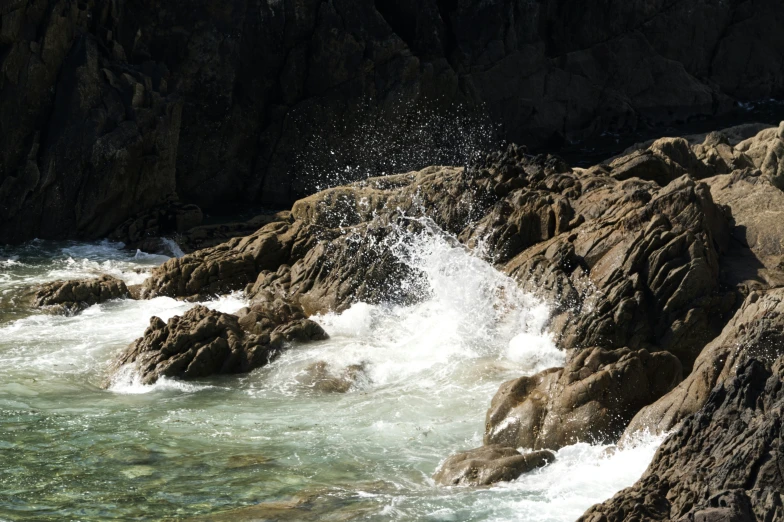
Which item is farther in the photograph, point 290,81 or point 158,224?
point 290,81

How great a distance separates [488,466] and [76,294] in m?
11.5

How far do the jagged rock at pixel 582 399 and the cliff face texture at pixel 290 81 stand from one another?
17.9m

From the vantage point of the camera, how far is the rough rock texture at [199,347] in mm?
15430

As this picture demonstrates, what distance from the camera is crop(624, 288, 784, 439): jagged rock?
1070cm

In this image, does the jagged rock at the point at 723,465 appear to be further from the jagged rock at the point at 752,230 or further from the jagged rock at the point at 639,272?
the jagged rock at the point at 752,230

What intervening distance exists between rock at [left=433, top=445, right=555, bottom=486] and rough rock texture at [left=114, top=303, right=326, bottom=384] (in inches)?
209

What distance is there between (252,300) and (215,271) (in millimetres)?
1543

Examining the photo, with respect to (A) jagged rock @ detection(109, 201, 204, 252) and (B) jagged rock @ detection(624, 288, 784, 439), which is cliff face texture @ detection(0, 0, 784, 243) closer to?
(A) jagged rock @ detection(109, 201, 204, 252)

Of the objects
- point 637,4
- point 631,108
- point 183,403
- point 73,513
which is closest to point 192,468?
point 73,513

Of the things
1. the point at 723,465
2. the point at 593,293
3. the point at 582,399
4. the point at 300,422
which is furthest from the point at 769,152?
the point at 723,465

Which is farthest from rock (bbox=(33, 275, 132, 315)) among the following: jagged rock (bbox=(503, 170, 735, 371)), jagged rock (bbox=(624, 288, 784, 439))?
jagged rock (bbox=(624, 288, 784, 439))

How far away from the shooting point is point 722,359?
11.1 metres

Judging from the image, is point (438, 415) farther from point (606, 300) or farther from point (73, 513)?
point (73, 513)

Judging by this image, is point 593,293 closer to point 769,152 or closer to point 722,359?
point 722,359
